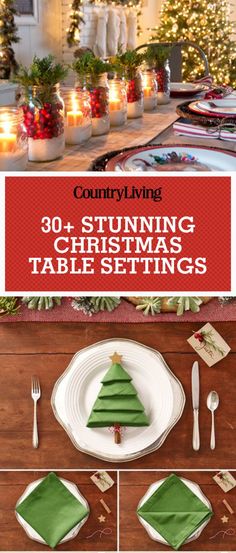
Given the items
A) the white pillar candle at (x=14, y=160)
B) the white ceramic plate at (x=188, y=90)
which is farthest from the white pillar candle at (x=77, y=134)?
the white ceramic plate at (x=188, y=90)

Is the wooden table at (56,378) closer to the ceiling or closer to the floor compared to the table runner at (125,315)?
closer to the floor

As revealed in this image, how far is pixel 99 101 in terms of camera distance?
45.9 inches

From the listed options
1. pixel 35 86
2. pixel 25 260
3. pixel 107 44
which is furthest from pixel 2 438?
pixel 107 44

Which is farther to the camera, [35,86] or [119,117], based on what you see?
[119,117]

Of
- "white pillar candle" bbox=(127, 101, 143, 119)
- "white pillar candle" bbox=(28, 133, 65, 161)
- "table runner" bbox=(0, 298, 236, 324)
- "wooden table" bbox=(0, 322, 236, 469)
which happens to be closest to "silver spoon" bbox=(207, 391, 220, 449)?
"wooden table" bbox=(0, 322, 236, 469)

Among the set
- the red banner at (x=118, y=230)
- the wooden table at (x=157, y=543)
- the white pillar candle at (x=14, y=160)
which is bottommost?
the wooden table at (x=157, y=543)

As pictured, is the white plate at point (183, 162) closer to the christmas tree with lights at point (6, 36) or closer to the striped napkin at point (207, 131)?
the striped napkin at point (207, 131)

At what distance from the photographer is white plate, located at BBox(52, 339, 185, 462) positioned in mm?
929

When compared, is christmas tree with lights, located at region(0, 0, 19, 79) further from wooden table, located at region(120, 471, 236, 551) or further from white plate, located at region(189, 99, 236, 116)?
wooden table, located at region(120, 471, 236, 551)

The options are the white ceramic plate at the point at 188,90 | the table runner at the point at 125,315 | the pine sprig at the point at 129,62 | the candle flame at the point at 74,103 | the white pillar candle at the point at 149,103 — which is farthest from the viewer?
the white ceramic plate at the point at 188,90

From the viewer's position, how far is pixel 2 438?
961mm

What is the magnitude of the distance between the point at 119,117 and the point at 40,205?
52 centimetres

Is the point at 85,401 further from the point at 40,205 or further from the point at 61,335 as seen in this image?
the point at 40,205

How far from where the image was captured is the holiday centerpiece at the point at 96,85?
116cm
